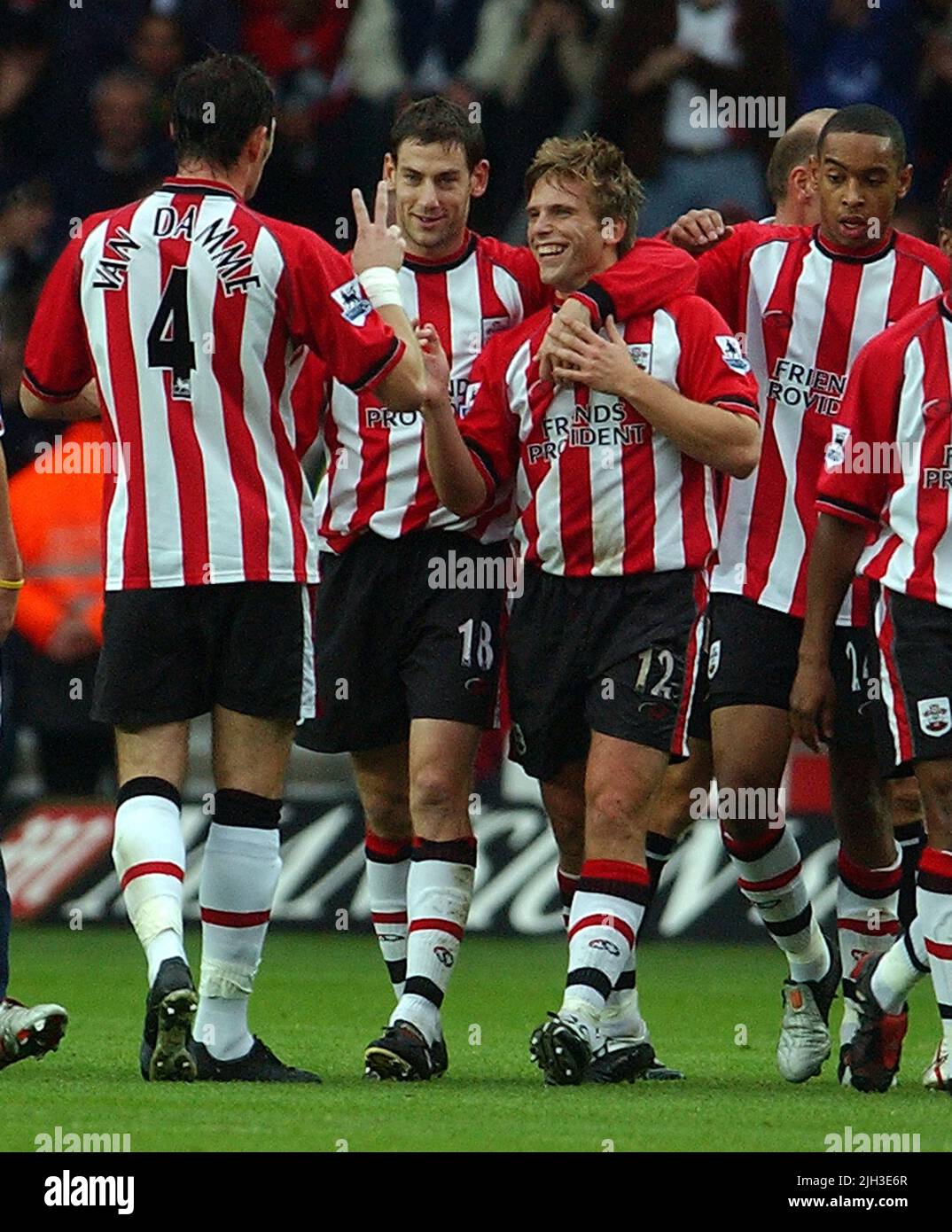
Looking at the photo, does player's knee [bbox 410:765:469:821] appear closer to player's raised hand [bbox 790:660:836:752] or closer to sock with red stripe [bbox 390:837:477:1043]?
sock with red stripe [bbox 390:837:477:1043]

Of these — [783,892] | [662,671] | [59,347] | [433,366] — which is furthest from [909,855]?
[59,347]

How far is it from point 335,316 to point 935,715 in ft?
5.29

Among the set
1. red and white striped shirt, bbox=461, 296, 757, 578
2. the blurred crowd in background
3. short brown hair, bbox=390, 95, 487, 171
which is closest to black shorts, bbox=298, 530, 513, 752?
red and white striped shirt, bbox=461, 296, 757, 578

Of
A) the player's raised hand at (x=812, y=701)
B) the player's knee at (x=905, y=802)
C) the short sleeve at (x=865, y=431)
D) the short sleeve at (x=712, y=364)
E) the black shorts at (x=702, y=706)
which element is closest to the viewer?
the short sleeve at (x=865, y=431)

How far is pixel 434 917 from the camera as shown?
20.0ft

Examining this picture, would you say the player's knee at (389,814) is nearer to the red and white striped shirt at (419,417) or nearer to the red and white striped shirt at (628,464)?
the red and white striped shirt at (419,417)

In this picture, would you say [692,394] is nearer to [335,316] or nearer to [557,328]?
[557,328]

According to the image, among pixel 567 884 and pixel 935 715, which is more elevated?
pixel 935 715

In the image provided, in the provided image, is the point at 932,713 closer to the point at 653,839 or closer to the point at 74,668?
the point at 653,839

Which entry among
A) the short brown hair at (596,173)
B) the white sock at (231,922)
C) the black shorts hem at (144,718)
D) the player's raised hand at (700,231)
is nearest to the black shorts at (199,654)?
the black shorts hem at (144,718)

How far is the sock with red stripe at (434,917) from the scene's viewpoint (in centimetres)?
604

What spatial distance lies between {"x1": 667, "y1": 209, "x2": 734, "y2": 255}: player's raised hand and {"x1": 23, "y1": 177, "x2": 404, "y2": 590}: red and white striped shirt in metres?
1.22

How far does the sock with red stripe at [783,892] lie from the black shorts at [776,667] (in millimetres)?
324
